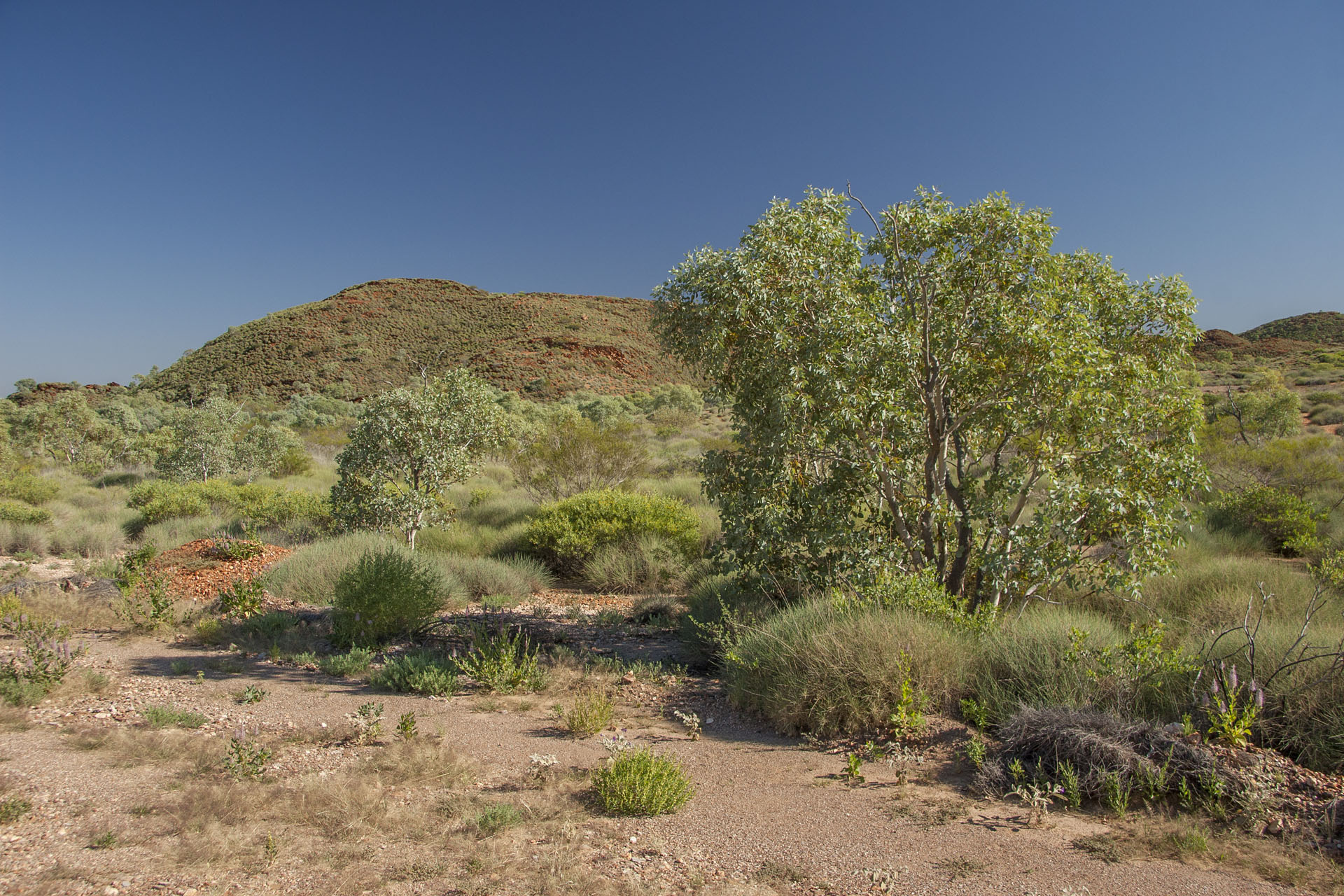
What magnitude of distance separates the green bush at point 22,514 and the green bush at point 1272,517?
1933 cm

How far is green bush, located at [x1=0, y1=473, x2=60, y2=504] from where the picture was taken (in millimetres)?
15508

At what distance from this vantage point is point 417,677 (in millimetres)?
6082

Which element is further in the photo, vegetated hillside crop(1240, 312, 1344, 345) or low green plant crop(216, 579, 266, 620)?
vegetated hillside crop(1240, 312, 1344, 345)

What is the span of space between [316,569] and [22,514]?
8047 millimetres

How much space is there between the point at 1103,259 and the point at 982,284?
1.18 metres

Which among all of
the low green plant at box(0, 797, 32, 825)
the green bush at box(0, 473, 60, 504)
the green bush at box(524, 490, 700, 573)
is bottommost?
the low green plant at box(0, 797, 32, 825)

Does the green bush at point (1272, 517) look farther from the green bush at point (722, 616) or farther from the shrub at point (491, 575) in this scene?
the shrub at point (491, 575)

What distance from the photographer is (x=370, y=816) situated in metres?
3.68

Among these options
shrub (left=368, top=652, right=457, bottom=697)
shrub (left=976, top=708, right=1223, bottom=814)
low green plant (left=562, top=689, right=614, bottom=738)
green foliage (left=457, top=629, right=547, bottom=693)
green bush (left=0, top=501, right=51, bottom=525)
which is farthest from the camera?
green bush (left=0, top=501, right=51, bottom=525)

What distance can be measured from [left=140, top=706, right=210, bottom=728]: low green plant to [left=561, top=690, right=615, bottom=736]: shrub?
8.31 feet

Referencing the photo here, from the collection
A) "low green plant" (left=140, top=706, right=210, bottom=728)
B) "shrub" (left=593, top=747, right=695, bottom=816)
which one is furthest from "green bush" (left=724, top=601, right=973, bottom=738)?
"low green plant" (left=140, top=706, right=210, bottom=728)

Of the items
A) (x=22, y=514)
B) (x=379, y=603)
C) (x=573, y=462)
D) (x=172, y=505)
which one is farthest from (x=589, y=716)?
(x=22, y=514)

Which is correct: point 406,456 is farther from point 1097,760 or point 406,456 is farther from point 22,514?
point 1097,760

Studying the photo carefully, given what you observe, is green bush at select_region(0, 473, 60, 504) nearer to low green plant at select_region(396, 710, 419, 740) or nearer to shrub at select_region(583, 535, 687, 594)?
shrub at select_region(583, 535, 687, 594)
